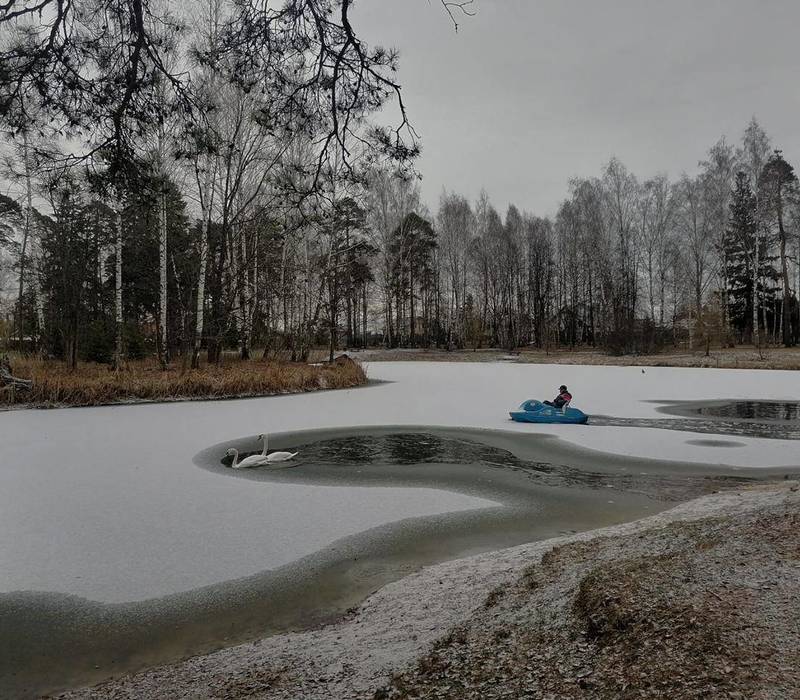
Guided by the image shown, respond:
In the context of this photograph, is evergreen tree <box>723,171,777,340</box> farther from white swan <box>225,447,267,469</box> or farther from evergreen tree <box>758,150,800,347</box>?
white swan <box>225,447,267,469</box>

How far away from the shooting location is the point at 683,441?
736cm

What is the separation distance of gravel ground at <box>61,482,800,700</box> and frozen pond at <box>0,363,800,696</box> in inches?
14.9

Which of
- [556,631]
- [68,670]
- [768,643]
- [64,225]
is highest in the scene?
[64,225]

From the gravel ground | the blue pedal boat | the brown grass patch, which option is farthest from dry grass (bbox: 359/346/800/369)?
the brown grass patch

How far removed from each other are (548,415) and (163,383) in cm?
896

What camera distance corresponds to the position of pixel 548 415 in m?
9.09

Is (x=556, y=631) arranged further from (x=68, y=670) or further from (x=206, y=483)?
(x=206, y=483)

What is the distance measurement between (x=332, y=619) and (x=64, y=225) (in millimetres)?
15313

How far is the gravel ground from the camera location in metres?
1.67

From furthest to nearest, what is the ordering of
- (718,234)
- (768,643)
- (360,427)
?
(718,234) < (360,427) < (768,643)

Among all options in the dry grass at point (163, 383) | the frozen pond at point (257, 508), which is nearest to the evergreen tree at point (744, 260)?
the frozen pond at point (257, 508)

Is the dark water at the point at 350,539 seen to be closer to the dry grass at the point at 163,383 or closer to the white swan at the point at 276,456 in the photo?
the white swan at the point at 276,456

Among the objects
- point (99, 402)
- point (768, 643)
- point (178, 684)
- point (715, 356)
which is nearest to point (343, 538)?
point (178, 684)

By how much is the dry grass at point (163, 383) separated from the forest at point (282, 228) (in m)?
1.01
